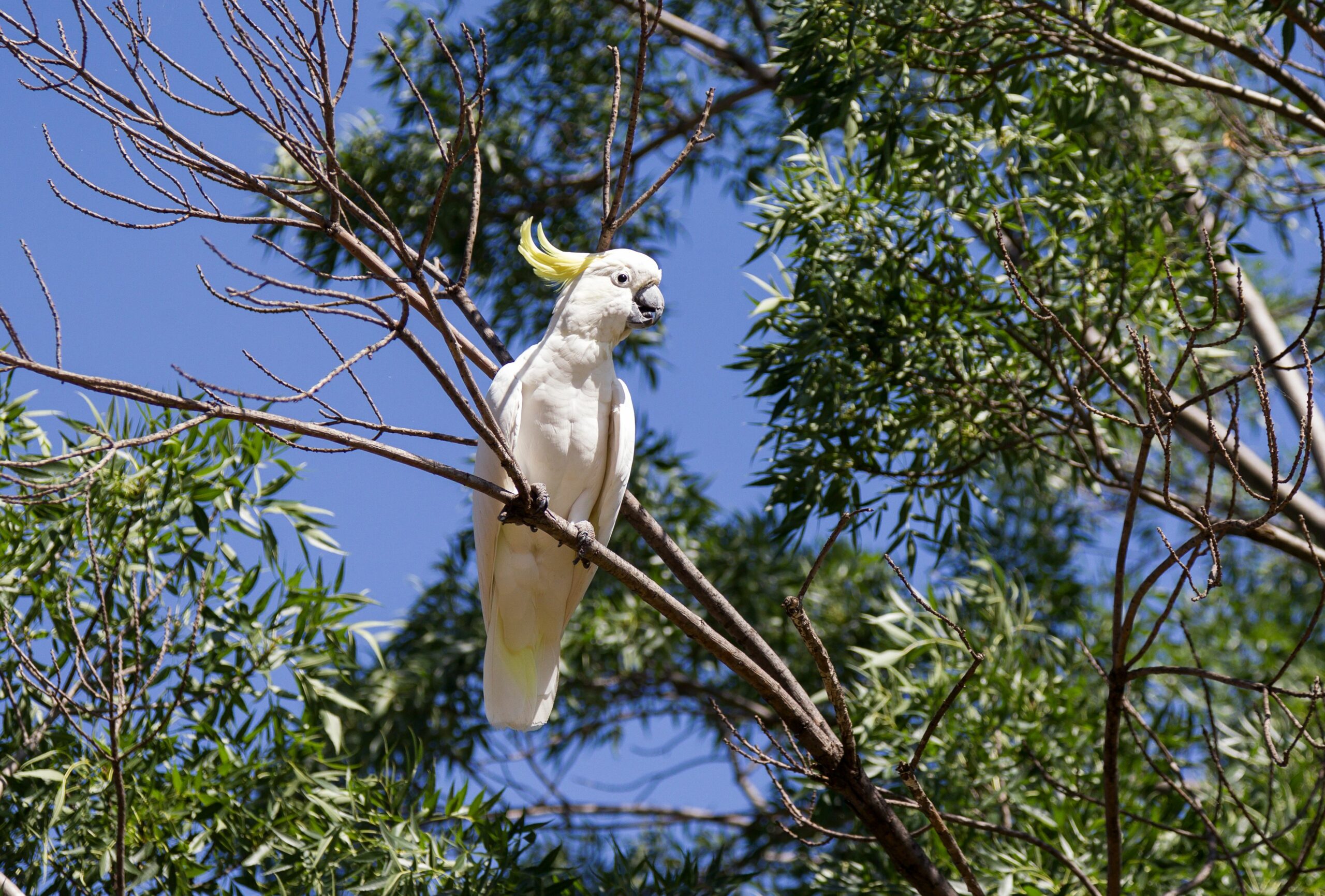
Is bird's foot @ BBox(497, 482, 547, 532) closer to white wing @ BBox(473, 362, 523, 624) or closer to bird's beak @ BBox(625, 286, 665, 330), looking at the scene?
white wing @ BBox(473, 362, 523, 624)

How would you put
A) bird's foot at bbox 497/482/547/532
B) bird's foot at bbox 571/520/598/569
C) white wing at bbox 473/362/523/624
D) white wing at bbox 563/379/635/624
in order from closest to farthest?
bird's foot at bbox 497/482/547/532, bird's foot at bbox 571/520/598/569, white wing at bbox 473/362/523/624, white wing at bbox 563/379/635/624

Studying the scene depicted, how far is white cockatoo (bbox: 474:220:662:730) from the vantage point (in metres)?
2.28

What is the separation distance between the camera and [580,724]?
14.9ft

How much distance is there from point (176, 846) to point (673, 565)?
145 centimetres

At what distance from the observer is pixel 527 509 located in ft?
5.65

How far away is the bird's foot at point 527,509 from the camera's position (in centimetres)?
172

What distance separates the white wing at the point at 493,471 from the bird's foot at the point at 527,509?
368mm

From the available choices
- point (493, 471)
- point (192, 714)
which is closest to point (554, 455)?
point (493, 471)

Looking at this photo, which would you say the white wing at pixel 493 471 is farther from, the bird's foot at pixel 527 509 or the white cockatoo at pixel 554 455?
the bird's foot at pixel 527 509

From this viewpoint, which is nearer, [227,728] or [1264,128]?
[227,728]

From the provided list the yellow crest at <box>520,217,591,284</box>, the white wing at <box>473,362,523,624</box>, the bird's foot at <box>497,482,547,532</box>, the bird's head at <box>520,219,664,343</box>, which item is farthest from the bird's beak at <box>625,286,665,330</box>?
the bird's foot at <box>497,482,547,532</box>

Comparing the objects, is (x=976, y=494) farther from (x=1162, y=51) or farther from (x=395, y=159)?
(x=395, y=159)

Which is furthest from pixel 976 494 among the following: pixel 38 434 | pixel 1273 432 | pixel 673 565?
pixel 38 434

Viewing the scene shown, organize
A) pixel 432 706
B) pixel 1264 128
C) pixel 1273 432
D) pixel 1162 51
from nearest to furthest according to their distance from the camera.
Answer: pixel 1273 432
pixel 1264 128
pixel 1162 51
pixel 432 706
